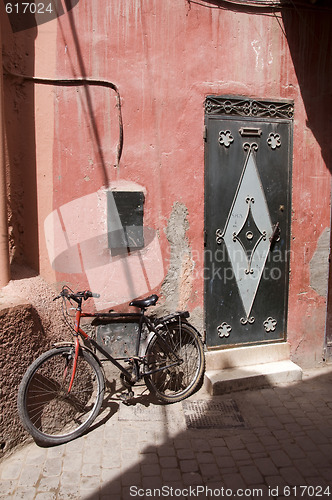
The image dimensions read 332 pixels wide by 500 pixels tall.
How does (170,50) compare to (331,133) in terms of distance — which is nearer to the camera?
(170,50)

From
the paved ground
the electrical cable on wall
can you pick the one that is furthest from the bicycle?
the electrical cable on wall

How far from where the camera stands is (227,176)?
433cm

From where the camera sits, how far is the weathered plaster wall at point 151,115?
385 centimetres

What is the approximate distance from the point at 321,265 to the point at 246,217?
3.87 feet

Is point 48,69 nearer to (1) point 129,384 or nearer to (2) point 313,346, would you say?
(1) point 129,384

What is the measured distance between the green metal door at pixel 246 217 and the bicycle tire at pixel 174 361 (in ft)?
0.91

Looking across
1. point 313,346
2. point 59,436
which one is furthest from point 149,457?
point 313,346

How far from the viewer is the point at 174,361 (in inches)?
163

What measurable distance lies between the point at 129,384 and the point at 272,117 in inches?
130

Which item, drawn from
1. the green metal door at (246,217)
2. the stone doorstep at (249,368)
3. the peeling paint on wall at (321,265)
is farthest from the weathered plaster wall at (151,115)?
the stone doorstep at (249,368)

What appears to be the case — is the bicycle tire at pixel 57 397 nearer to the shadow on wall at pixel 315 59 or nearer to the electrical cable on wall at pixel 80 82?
the electrical cable on wall at pixel 80 82

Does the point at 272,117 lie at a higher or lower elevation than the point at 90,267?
higher

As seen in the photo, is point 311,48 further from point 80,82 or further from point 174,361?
point 174,361

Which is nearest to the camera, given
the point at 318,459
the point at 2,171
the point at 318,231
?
the point at 318,459
